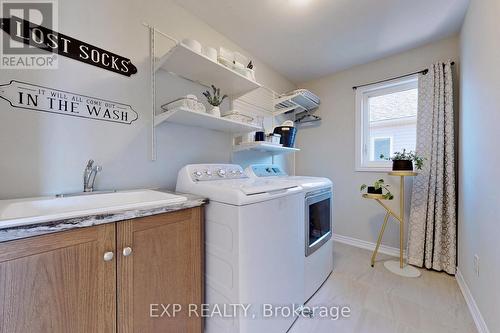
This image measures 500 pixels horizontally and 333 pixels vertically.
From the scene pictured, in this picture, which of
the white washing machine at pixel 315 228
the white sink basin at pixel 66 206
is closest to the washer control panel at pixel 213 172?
the white washing machine at pixel 315 228

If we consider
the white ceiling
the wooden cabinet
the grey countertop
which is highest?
the white ceiling

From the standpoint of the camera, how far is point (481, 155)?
1287mm

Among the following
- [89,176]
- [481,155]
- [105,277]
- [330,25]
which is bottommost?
[105,277]

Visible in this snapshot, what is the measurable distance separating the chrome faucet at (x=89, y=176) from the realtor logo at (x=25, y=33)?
56 cm

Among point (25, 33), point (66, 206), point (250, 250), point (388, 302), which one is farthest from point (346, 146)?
point (25, 33)

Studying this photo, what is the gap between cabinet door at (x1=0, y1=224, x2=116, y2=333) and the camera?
1.92ft

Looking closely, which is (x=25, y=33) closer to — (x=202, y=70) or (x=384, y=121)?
(x=202, y=70)

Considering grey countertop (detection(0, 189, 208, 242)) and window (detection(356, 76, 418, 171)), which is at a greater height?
window (detection(356, 76, 418, 171))

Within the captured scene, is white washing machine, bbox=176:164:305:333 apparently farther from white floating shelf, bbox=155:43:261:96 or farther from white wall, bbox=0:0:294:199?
white floating shelf, bbox=155:43:261:96

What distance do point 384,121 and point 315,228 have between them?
67.7 inches

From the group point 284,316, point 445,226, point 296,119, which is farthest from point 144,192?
point 445,226

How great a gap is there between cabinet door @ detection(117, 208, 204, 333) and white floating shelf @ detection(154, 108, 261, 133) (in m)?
0.66

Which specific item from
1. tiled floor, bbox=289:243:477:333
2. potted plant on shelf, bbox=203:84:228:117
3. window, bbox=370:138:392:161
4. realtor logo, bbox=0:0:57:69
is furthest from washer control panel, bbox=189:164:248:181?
window, bbox=370:138:392:161

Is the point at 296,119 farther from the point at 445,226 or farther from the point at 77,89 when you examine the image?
the point at 77,89
